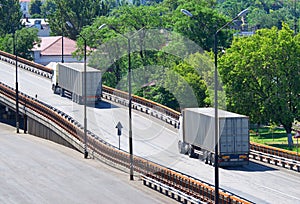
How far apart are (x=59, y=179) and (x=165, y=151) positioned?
38.8ft

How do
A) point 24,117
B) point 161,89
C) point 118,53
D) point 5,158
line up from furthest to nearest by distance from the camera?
point 118,53
point 161,89
point 24,117
point 5,158

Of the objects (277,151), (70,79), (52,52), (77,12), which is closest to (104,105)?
(70,79)

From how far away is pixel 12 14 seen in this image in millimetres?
180125

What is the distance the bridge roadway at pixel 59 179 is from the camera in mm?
53531

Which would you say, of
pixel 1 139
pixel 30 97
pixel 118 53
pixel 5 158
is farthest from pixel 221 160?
pixel 118 53

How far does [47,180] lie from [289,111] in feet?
94.9

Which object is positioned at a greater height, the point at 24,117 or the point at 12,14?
the point at 12,14

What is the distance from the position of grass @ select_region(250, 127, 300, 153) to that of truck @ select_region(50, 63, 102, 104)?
16.9 metres

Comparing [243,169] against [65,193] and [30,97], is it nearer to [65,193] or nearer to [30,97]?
[65,193]

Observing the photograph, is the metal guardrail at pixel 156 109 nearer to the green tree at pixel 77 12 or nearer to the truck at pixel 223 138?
the truck at pixel 223 138

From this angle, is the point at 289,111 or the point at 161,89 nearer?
the point at 289,111

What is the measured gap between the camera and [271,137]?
91.7 meters

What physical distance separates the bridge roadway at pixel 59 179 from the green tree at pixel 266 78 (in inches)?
725

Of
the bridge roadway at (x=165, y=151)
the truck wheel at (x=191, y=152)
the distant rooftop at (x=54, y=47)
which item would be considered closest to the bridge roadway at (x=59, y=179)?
the bridge roadway at (x=165, y=151)
